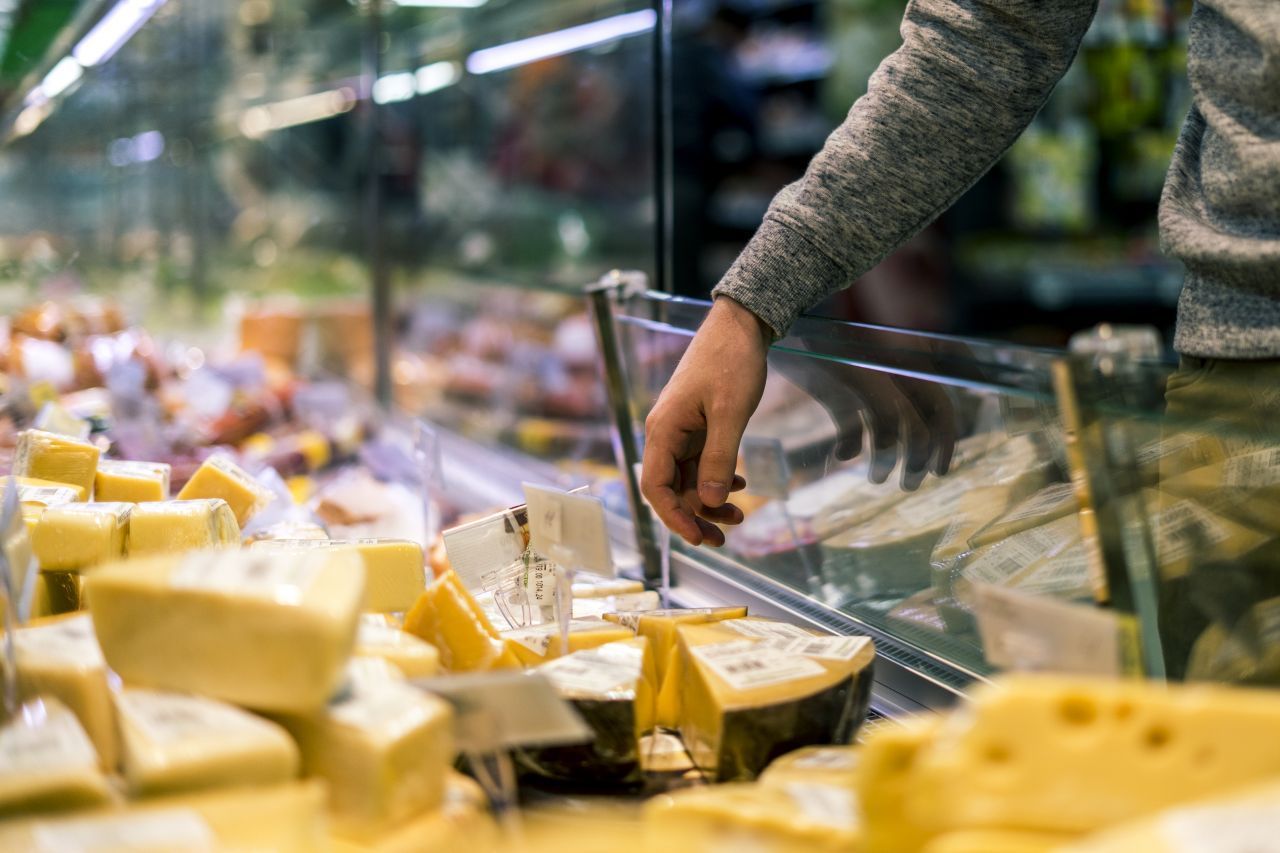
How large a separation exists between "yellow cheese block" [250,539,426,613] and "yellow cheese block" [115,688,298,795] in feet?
1.23

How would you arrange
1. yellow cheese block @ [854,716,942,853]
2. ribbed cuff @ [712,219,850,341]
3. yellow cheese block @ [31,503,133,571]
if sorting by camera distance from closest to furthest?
yellow cheese block @ [854,716,942,853]
yellow cheese block @ [31,503,133,571]
ribbed cuff @ [712,219,850,341]

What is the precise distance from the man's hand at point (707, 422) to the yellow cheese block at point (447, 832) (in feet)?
1.49

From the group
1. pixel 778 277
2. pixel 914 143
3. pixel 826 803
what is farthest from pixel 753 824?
pixel 914 143

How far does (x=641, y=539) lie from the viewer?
5.24ft

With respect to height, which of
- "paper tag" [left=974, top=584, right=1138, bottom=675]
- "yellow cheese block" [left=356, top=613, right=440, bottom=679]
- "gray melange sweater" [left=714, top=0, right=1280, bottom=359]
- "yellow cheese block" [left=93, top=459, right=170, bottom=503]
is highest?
"gray melange sweater" [left=714, top=0, right=1280, bottom=359]

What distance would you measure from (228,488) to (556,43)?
227cm

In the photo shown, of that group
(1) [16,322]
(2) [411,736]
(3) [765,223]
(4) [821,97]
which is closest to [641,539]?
(3) [765,223]

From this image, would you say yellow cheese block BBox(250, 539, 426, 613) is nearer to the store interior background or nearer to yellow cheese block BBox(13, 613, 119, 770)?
yellow cheese block BBox(13, 613, 119, 770)

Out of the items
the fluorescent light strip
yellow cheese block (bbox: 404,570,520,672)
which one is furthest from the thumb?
the fluorescent light strip

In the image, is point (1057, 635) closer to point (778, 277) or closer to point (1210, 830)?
point (1210, 830)

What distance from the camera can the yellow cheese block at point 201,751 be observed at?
0.73 meters

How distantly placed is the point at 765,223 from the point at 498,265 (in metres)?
2.57

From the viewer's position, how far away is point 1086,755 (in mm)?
656

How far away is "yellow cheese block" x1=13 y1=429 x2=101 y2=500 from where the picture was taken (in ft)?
4.58
